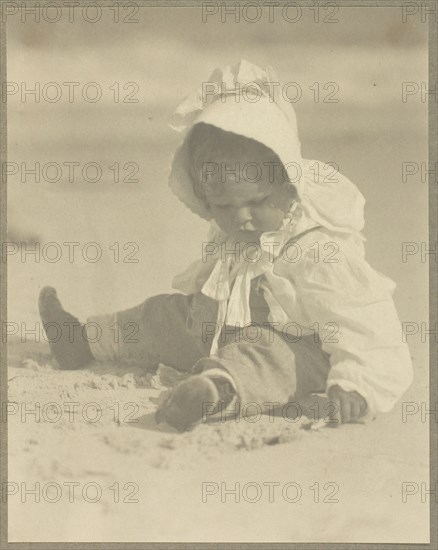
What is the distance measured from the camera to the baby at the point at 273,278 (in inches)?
38.6

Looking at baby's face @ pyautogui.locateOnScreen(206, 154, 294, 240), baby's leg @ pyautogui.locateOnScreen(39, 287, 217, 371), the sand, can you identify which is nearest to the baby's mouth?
baby's face @ pyautogui.locateOnScreen(206, 154, 294, 240)

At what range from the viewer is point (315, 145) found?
3.45 feet

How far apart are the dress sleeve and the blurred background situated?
3.3 inches

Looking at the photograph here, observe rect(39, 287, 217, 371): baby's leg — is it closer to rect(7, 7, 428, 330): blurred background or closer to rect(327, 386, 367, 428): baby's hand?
rect(7, 7, 428, 330): blurred background

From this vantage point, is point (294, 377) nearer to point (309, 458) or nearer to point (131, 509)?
point (309, 458)

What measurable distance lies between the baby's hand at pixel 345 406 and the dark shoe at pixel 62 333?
1.16ft

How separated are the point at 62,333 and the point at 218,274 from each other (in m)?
0.24

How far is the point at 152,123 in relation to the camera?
42.5 inches

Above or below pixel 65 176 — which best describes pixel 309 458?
below

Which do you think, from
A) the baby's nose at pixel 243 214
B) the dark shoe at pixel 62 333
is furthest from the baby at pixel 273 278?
the dark shoe at pixel 62 333

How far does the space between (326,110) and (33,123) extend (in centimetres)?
41

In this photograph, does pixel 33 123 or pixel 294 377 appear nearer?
pixel 294 377

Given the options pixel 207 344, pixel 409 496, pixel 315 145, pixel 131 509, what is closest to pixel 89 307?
pixel 207 344

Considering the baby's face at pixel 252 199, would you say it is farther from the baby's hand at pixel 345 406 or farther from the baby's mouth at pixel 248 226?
the baby's hand at pixel 345 406
